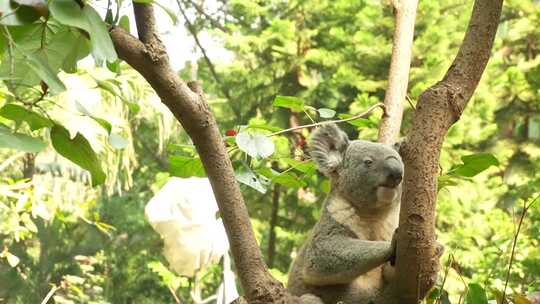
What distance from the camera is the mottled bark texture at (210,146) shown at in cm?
107

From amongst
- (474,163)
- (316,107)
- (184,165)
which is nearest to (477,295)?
(474,163)

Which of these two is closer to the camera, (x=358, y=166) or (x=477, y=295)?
(x=477, y=295)

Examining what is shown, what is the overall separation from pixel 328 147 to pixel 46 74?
1109mm

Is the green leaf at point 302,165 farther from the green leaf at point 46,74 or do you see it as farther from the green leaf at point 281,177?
the green leaf at point 46,74

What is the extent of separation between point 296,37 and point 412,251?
5.17m

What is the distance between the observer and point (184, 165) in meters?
1.49

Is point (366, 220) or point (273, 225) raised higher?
point (273, 225)

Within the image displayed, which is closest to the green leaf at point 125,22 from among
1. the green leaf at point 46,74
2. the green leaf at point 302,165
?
the green leaf at point 46,74

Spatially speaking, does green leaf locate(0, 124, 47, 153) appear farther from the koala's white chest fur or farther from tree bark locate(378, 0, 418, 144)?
tree bark locate(378, 0, 418, 144)

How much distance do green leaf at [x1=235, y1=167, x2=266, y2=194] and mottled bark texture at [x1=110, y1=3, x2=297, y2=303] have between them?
241mm

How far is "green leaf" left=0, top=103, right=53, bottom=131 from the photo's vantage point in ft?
2.95

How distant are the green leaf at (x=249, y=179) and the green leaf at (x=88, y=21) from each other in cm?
68

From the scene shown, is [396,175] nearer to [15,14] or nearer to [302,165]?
[302,165]

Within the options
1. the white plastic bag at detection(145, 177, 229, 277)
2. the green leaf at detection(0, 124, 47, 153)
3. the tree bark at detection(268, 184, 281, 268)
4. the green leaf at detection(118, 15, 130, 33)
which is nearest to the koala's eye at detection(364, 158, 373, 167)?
the green leaf at detection(118, 15, 130, 33)
